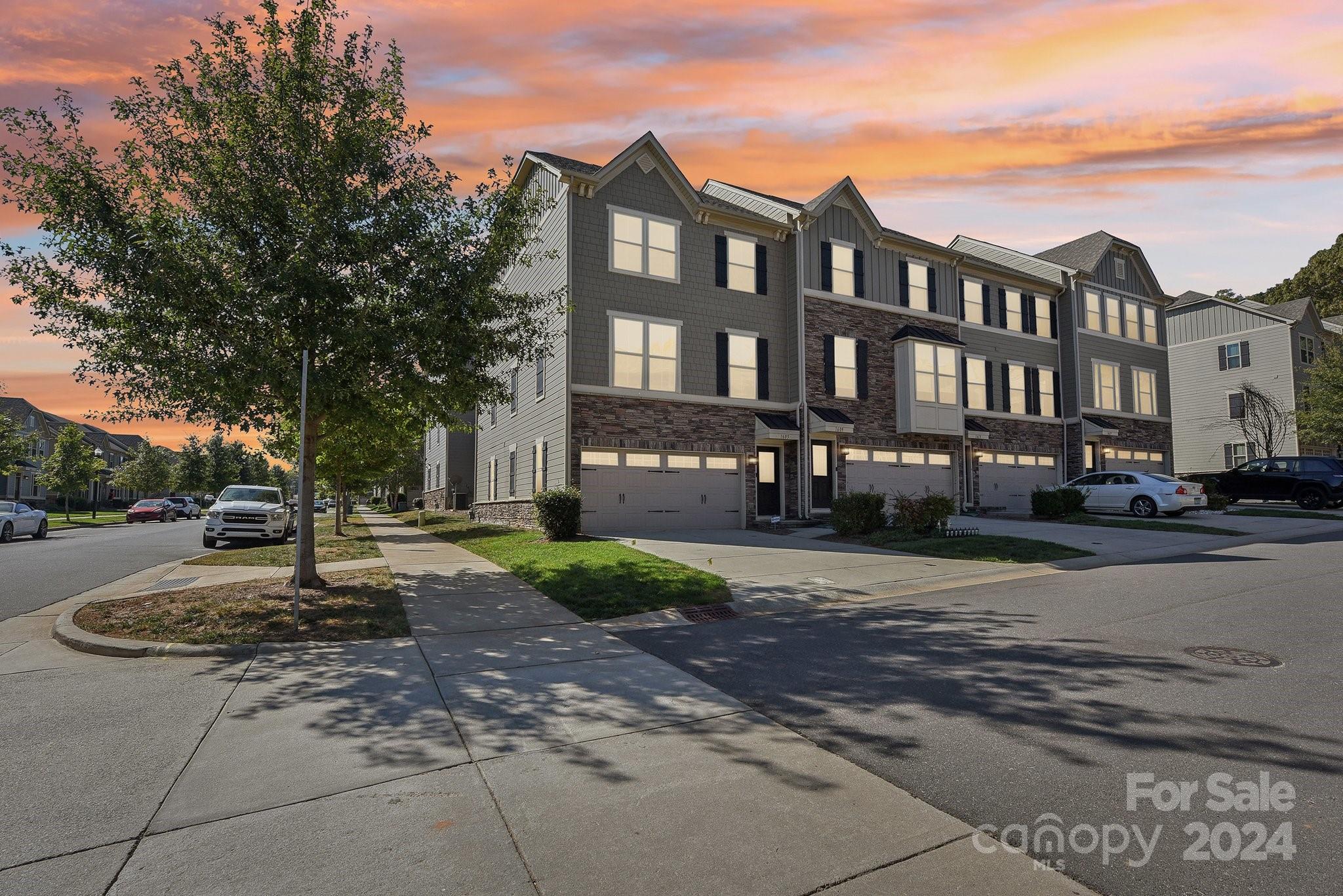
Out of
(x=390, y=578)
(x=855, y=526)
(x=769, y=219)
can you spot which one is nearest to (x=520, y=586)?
(x=390, y=578)

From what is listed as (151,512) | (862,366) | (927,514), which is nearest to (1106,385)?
(862,366)

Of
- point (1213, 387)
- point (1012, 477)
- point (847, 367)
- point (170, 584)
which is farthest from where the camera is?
point (1213, 387)

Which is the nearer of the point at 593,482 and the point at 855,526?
the point at 855,526

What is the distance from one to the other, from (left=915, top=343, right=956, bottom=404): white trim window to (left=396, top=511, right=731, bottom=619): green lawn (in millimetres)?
13658

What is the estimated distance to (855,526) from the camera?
56.8ft

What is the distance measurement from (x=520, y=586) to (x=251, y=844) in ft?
25.9

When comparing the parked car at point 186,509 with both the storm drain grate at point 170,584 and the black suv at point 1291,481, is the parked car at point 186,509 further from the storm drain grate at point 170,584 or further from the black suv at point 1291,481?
the black suv at point 1291,481

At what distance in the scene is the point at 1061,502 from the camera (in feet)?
67.8

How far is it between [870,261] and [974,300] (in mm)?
5665

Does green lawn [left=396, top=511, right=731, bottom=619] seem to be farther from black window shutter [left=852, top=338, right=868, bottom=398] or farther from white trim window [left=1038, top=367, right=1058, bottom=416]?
white trim window [left=1038, top=367, right=1058, bottom=416]

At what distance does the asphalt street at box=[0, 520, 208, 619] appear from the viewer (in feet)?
37.5

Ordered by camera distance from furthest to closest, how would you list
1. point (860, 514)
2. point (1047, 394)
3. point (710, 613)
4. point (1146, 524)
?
1. point (1047, 394)
2. point (1146, 524)
3. point (860, 514)
4. point (710, 613)

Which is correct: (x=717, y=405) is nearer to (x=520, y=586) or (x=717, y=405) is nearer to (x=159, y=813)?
(x=520, y=586)

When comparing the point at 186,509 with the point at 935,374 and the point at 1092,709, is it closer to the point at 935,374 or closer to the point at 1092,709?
the point at 935,374
